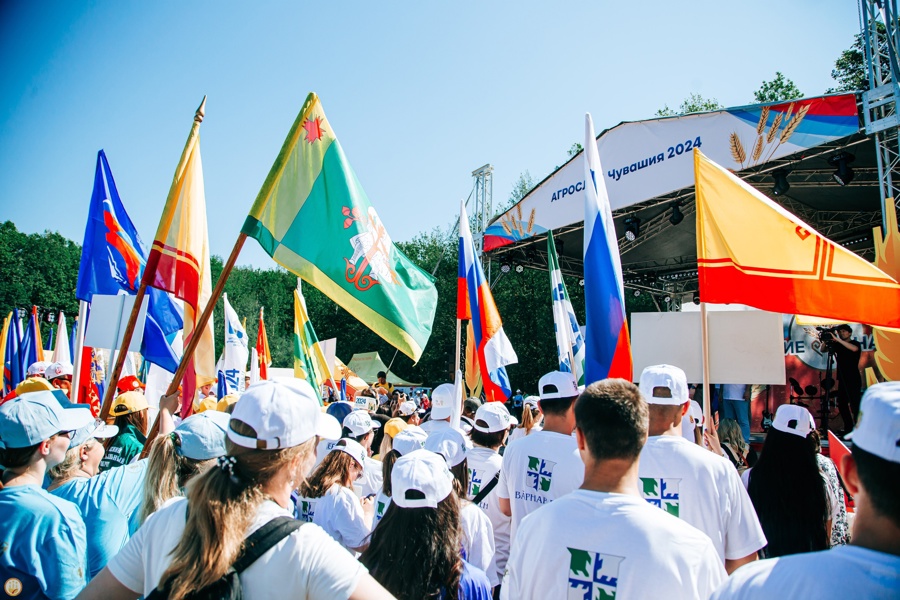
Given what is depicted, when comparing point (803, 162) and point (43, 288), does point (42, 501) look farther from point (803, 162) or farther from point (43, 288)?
point (43, 288)

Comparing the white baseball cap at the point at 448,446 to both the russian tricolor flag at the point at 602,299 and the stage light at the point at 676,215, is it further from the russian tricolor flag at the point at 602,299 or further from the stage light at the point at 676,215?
the stage light at the point at 676,215

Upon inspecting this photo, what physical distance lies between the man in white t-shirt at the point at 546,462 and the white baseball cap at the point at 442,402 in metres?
3.45

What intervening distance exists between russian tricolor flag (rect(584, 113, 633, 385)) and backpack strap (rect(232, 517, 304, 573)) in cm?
294


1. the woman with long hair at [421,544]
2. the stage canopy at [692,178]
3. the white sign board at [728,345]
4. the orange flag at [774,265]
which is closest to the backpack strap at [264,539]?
the woman with long hair at [421,544]

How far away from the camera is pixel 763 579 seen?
1435mm

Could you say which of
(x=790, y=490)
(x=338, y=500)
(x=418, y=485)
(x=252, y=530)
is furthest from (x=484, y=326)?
(x=252, y=530)

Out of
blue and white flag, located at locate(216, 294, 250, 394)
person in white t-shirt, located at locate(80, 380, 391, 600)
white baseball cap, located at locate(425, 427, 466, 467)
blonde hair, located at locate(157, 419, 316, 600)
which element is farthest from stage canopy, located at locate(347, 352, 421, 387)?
blonde hair, located at locate(157, 419, 316, 600)

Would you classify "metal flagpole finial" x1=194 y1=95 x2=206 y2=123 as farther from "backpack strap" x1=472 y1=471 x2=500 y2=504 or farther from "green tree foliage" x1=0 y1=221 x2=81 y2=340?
"green tree foliage" x1=0 y1=221 x2=81 y2=340

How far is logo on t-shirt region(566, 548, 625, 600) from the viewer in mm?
1911

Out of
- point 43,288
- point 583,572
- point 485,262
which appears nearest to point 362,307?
point 583,572

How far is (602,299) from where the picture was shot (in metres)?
4.48

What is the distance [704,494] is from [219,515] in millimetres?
2091

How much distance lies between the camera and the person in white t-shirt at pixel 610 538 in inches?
74.1

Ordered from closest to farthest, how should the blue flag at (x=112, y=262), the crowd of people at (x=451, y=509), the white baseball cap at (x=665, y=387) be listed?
the crowd of people at (x=451, y=509) → the white baseball cap at (x=665, y=387) → the blue flag at (x=112, y=262)
